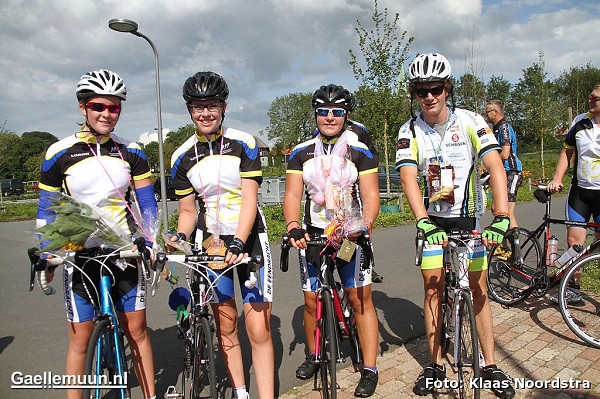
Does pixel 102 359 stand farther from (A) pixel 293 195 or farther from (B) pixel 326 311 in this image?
(A) pixel 293 195

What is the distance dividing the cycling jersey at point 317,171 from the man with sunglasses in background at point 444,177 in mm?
285

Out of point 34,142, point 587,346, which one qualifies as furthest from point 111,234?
point 34,142

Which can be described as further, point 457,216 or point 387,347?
point 387,347

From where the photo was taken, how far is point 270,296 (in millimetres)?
3178

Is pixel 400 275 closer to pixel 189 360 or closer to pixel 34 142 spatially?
pixel 189 360

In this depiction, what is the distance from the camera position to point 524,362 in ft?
12.7

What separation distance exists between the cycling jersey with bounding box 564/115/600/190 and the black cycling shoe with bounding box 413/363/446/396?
9.47 feet

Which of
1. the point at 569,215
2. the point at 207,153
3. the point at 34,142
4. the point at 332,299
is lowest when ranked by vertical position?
the point at 332,299

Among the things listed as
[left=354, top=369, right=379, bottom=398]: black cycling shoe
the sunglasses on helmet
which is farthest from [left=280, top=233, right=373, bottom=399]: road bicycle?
the sunglasses on helmet

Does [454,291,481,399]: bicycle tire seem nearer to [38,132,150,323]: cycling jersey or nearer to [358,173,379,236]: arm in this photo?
[358,173,379,236]: arm

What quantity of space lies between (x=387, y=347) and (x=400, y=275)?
275cm

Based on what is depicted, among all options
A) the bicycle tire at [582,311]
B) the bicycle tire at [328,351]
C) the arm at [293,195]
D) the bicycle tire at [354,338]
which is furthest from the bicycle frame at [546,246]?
the arm at [293,195]

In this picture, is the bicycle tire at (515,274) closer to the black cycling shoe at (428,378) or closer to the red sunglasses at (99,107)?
the black cycling shoe at (428,378)

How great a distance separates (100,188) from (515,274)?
4.88 m
